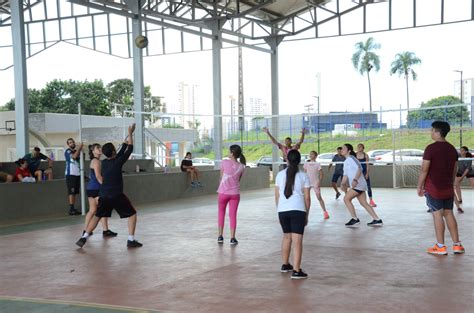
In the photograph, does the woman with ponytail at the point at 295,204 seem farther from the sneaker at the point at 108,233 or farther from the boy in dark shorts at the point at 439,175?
the sneaker at the point at 108,233

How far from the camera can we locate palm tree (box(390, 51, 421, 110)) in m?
63.9

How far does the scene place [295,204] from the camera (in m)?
7.36

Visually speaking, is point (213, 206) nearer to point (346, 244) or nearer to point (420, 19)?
point (346, 244)

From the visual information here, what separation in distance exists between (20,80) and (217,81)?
1014cm

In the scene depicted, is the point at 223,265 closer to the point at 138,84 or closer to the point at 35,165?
the point at 35,165

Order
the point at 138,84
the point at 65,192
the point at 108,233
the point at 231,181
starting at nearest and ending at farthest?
1. the point at 231,181
2. the point at 108,233
3. the point at 65,192
4. the point at 138,84

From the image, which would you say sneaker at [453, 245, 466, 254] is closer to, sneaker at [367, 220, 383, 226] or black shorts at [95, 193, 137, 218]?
sneaker at [367, 220, 383, 226]

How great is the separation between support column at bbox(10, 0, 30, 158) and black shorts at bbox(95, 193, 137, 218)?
8040 mm

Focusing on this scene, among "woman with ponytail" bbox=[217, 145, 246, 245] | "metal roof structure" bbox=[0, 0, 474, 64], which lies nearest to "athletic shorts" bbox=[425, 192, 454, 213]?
"woman with ponytail" bbox=[217, 145, 246, 245]

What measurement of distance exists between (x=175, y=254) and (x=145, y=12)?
48.3ft

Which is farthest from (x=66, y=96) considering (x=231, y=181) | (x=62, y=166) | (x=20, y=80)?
(x=231, y=181)

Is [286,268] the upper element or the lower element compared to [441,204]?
lower

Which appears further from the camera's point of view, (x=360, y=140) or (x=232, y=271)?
(x=360, y=140)

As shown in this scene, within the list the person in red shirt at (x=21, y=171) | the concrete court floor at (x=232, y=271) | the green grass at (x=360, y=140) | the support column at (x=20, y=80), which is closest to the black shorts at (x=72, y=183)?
the person in red shirt at (x=21, y=171)
